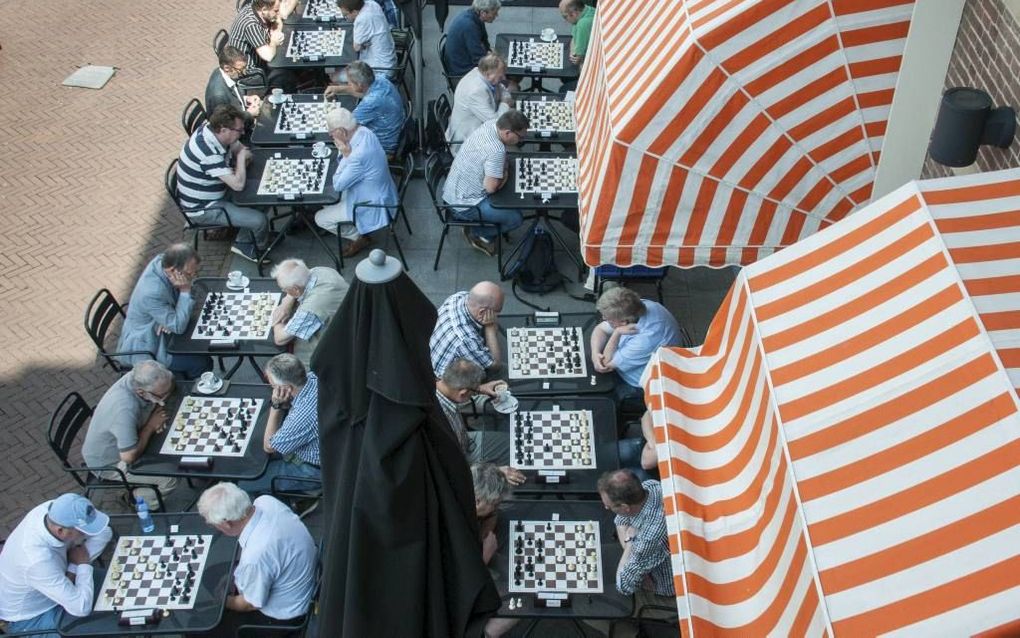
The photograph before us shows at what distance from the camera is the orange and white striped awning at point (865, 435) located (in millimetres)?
3188

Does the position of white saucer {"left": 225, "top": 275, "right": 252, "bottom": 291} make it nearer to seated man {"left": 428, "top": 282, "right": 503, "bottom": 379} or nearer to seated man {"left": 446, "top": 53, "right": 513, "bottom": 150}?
seated man {"left": 428, "top": 282, "right": 503, "bottom": 379}

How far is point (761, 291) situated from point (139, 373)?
4.75m

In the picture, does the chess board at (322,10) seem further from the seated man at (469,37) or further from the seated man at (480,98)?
the seated man at (480,98)

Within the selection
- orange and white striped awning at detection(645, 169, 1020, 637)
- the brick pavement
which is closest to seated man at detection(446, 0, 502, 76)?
the brick pavement

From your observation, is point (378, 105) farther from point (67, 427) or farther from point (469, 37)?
point (67, 427)

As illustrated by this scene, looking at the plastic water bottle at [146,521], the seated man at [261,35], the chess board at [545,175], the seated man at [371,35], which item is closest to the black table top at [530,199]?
the chess board at [545,175]

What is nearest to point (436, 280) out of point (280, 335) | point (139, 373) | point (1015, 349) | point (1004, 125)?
point (280, 335)

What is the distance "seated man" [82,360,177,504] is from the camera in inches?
277

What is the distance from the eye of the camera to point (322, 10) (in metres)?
12.2

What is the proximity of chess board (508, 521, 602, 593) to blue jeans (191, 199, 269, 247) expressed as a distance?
4920mm

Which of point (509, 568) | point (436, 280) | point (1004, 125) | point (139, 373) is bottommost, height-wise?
point (509, 568)

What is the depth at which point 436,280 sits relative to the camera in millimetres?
9977

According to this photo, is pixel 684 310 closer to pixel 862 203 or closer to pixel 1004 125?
pixel 862 203

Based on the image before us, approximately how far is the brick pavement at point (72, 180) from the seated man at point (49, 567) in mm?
1727
